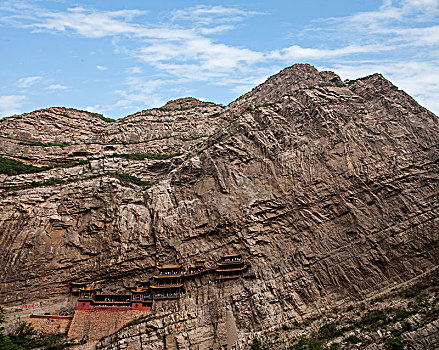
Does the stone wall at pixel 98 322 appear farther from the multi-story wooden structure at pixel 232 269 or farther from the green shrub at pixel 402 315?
the green shrub at pixel 402 315

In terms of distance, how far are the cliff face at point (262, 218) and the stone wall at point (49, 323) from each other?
1.92m

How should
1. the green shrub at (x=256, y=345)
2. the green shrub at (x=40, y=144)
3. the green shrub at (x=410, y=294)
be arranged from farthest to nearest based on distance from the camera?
the green shrub at (x=40, y=144), the green shrub at (x=410, y=294), the green shrub at (x=256, y=345)

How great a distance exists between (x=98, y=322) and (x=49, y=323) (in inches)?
132

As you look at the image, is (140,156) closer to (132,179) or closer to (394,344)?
(132,179)

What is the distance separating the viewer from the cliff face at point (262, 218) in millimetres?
26719

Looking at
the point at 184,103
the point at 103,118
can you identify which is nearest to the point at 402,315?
the point at 103,118

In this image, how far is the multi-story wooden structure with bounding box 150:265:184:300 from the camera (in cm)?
2808

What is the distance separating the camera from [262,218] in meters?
31.0

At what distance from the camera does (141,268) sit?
3006 centimetres

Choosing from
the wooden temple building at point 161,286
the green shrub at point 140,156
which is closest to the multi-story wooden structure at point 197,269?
the wooden temple building at point 161,286

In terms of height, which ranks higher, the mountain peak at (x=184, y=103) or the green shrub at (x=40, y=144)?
the mountain peak at (x=184, y=103)

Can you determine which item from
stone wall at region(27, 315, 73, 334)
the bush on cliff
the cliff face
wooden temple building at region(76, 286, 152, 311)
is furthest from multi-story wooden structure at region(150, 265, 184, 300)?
the bush on cliff

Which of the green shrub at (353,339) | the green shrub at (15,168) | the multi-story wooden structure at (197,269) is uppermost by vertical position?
the green shrub at (15,168)

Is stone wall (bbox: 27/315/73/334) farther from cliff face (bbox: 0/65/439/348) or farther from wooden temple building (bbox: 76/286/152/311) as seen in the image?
cliff face (bbox: 0/65/439/348)
